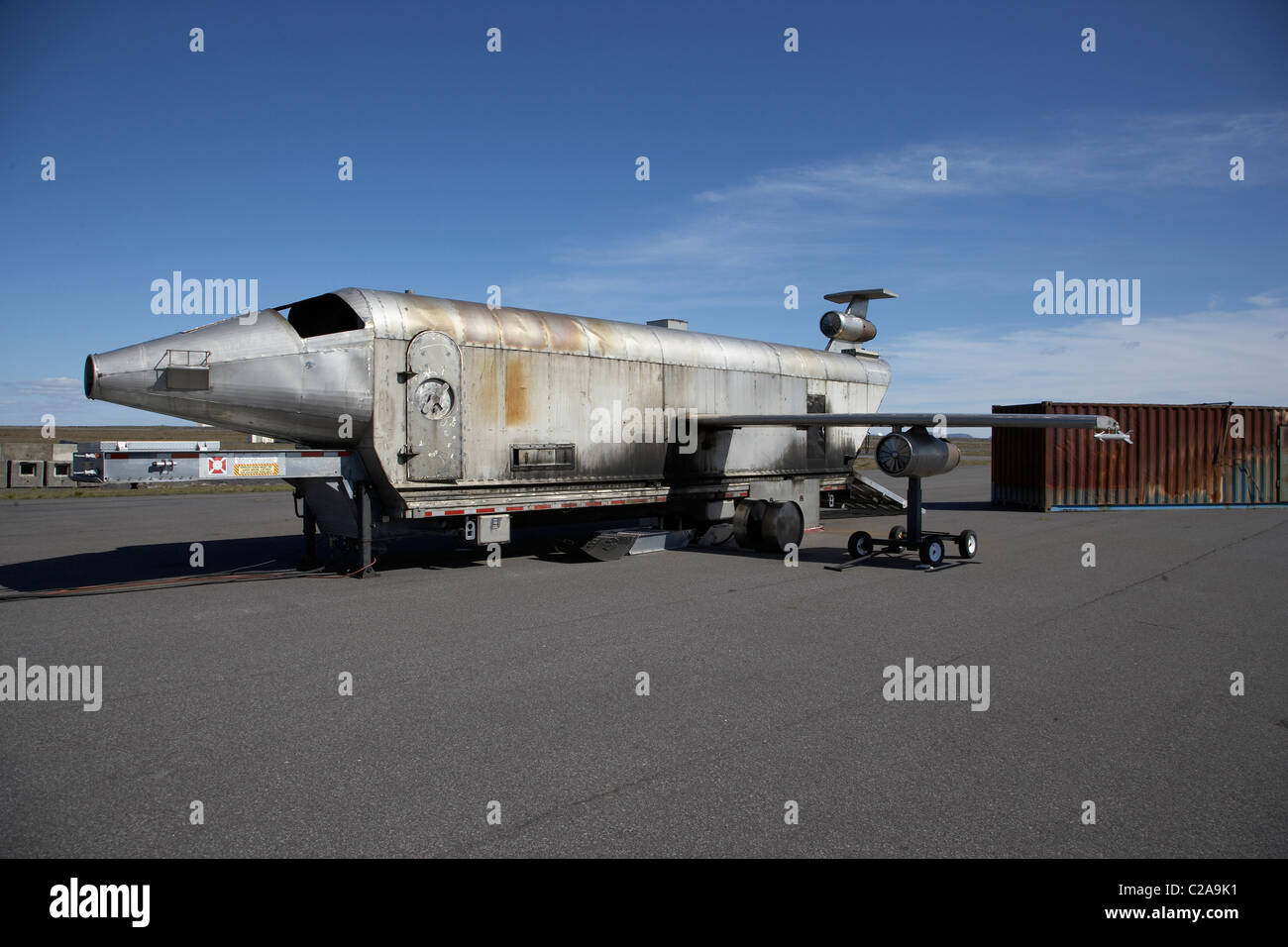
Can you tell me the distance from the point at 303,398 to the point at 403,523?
7.40 feet

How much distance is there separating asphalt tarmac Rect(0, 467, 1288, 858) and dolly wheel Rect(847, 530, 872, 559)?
6.71 ft

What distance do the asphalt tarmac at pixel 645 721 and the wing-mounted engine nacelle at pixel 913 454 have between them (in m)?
2.11

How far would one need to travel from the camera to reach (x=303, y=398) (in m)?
10.4

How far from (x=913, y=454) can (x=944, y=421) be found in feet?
2.29

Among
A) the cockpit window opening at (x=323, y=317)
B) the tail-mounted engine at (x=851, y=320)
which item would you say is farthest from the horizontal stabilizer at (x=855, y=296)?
the cockpit window opening at (x=323, y=317)

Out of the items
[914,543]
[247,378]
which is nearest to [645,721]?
[247,378]

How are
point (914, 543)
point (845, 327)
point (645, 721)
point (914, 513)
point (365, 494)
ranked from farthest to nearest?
point (845, 327) < point (914, 513) < point (914, 543) < point (365, 494) < point (645, 721)

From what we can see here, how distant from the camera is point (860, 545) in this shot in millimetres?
13562

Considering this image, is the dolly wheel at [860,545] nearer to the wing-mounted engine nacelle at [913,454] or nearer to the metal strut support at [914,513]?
the metal strut support at [914,513]

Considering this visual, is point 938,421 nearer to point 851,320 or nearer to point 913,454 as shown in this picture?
point 913,454
